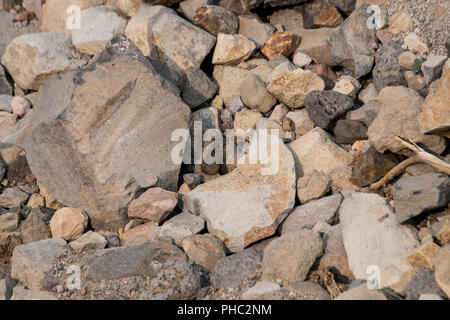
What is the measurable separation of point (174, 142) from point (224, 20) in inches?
71.9

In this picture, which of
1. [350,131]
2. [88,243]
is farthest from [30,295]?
[350,131]

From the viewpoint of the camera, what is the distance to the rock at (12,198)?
481 cm

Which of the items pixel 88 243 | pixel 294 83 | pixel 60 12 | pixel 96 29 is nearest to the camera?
pixel 88 243

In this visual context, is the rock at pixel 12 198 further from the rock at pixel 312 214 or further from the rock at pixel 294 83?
the rock at pixel 294 83

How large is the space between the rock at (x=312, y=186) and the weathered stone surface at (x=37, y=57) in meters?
3.19

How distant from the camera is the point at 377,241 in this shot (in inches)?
142

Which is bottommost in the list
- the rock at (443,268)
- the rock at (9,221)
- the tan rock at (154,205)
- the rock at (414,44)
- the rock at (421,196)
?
the rock at (9,221)

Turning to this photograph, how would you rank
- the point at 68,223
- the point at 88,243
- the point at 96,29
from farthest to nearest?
the point at 96,29 < the point at 68,223 < the point at 88,243

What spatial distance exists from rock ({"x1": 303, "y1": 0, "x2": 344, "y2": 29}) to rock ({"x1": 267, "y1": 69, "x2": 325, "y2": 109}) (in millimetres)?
1039

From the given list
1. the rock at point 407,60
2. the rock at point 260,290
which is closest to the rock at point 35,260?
the rock at point 260,290

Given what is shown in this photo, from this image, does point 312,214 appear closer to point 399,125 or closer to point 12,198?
point 399,125

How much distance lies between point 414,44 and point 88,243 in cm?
357

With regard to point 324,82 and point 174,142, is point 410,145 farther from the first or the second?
point 174,142

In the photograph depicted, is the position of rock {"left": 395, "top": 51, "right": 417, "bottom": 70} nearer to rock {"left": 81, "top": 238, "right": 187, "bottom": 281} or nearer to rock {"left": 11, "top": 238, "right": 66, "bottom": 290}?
rock {"left": 81, "top": 238, "right": 187, "bottom": 281}
